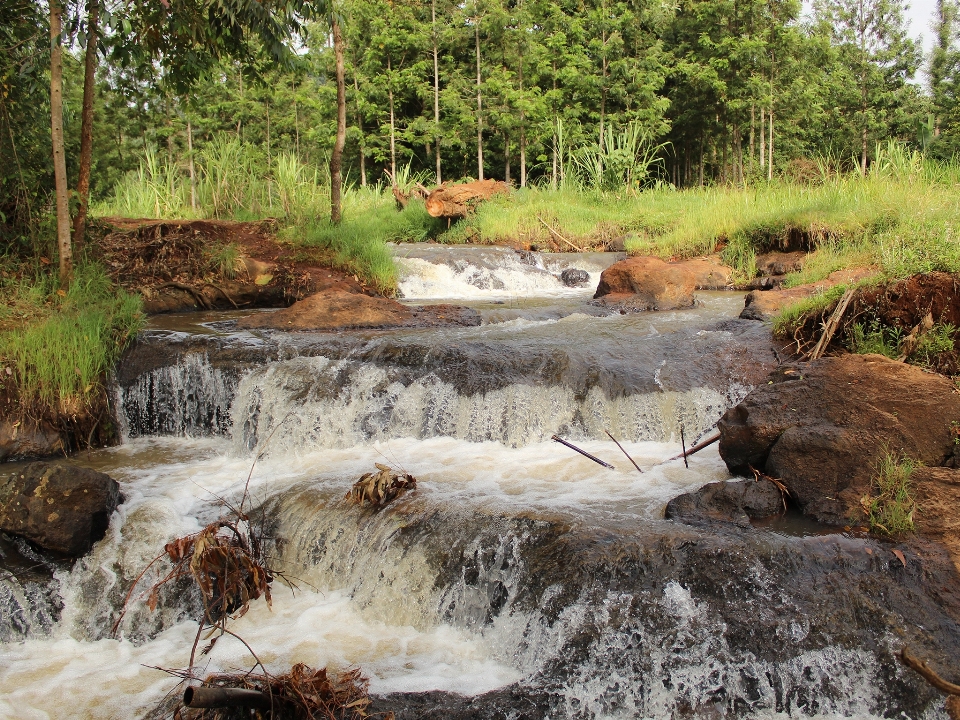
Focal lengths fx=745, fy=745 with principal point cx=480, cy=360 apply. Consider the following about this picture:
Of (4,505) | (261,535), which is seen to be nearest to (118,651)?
(261,535)

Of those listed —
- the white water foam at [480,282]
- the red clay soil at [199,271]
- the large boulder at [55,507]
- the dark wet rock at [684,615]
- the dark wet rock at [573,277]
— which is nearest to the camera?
the dark wet rock at [684,615]

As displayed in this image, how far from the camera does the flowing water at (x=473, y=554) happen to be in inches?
125

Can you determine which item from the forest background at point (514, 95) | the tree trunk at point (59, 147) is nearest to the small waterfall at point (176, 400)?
the tree trunk at point (59, 147)

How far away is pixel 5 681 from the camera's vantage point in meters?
3.67

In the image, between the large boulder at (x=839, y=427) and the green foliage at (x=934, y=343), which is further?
the green foliage at (x=934, y=343)

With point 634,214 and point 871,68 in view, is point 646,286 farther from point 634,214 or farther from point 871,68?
point 871,68

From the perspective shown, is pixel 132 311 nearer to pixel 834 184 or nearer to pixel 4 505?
pixel 4 505

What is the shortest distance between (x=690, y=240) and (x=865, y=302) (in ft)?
21.3

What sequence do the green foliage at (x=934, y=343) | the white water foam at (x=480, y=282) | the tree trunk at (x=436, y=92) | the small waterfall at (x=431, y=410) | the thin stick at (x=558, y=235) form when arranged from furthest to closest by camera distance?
the tree trunk at (x=436, y=92) < the thin stick at (x=558, y=235) < the white water foam at (x=480, y=282) < the small waterfall at (x=431, y=410) < the green foliage at (x=934, y=343)

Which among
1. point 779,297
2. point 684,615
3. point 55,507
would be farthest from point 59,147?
point 779,297

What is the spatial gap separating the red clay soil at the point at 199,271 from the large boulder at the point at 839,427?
21.3ft

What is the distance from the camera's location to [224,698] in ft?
8.19

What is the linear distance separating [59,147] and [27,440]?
2.88 metres

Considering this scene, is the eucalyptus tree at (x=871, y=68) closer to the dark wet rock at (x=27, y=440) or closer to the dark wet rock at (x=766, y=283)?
the dark wet rock at (x=766, y=283)
